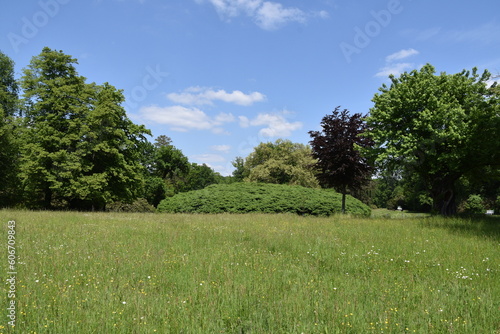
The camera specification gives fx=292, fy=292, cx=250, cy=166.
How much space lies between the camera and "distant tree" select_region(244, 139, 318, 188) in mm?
45062

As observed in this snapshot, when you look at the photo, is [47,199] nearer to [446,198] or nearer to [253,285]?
[253,285]

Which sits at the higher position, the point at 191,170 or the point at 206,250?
the point at 191,170

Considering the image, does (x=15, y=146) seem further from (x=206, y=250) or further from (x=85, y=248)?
(x=206, y=250)

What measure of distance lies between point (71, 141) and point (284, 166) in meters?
29.2

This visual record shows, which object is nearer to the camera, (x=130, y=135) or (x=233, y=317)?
(x=233, y=317)

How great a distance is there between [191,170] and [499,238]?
62120 mm

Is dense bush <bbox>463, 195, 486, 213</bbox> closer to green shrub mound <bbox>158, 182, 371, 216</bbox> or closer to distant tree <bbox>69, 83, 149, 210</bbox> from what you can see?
green shrub mound <bbox>158, 182, 371, 216</bbox>

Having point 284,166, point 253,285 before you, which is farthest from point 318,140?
point 284,166

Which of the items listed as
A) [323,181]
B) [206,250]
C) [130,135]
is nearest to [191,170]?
[130,135]

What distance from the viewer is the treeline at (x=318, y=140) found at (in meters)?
17.0

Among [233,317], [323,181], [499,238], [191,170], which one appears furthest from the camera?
[191,170]

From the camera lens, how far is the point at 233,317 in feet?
13.7

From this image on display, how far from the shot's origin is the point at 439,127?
57.3ft
